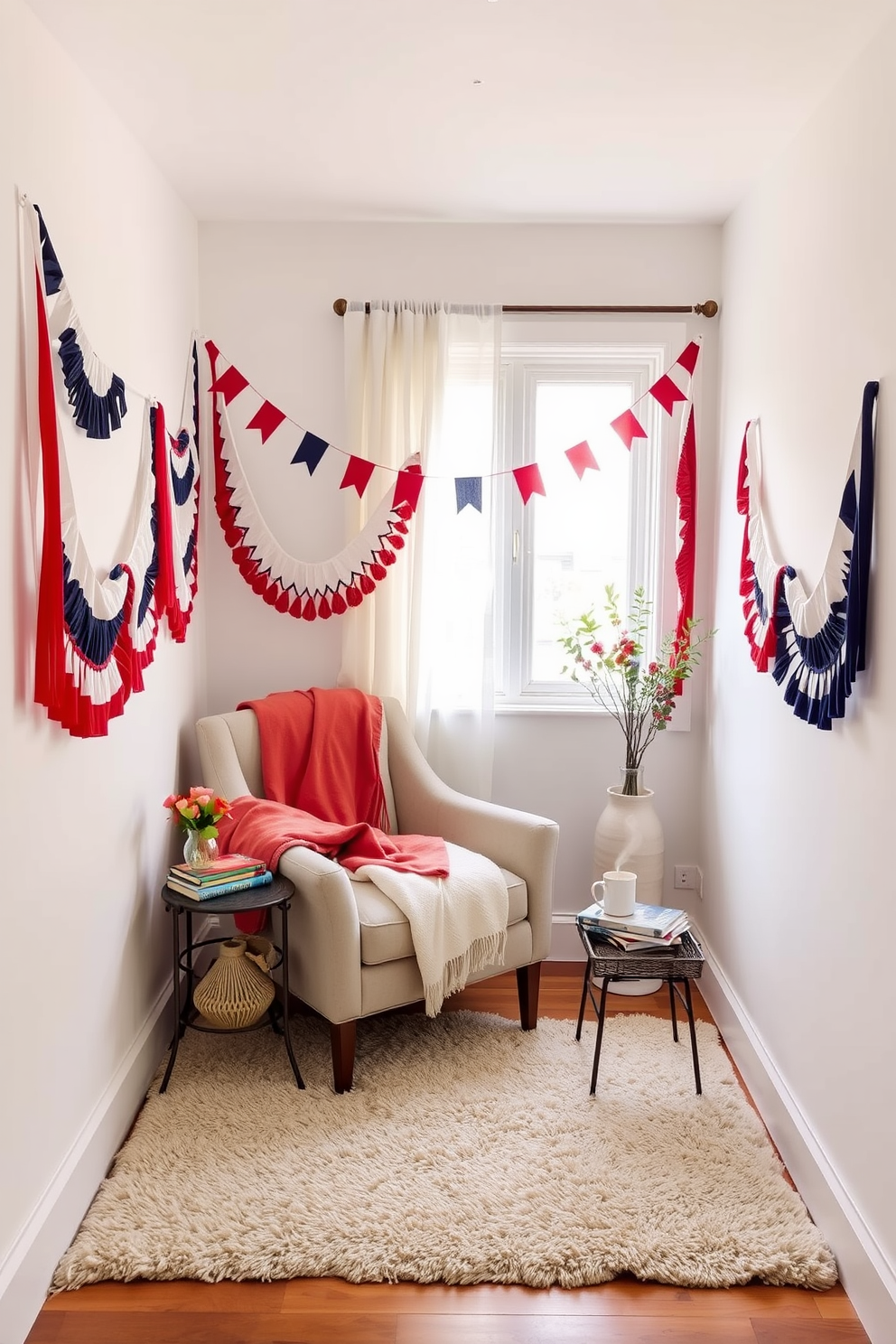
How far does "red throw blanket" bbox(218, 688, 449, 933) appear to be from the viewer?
2930 millimetres

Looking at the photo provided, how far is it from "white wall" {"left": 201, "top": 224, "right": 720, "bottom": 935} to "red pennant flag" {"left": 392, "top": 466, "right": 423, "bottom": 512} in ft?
0.75

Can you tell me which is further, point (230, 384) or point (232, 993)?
point (230, 384)

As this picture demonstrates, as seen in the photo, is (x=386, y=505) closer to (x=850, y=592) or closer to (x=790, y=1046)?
(x=850, y=592)

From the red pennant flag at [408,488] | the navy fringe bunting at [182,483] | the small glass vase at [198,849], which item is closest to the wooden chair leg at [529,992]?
the small glass vase at [198,849]

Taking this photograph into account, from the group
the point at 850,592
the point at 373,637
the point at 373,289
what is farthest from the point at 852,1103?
the point at 373,289

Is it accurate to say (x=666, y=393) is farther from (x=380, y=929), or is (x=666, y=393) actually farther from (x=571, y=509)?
(x=380, y=929)

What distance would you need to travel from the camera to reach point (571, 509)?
11.9ft

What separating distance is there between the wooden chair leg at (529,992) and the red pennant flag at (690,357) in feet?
6.37

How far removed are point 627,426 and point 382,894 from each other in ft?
5.53

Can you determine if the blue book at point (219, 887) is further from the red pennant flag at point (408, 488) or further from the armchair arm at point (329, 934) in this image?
the red pennant flag at point (408, 488)

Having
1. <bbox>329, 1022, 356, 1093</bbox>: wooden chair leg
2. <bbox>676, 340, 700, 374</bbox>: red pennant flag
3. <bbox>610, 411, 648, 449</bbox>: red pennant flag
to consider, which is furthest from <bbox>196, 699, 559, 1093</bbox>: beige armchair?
<bbox>676, 340, 700, 374</bbox>: red pennant flag

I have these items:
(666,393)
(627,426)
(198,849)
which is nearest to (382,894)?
(198,849)

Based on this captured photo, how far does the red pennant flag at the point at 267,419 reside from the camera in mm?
3363

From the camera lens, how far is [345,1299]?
6.61 feet
